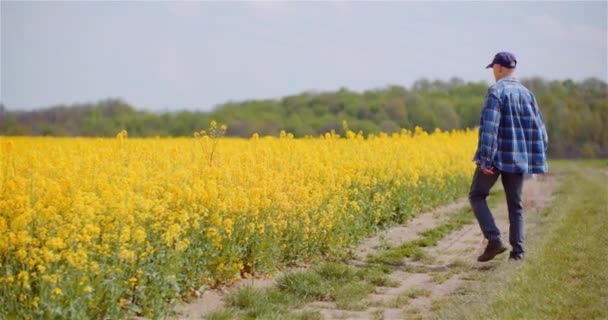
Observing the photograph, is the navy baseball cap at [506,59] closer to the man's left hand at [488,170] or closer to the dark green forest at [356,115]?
the man's left hand at [488,170]

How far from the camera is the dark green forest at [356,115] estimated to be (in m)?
15.2

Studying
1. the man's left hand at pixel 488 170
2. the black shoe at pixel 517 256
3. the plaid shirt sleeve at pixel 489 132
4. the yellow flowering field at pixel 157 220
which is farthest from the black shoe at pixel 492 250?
the yellow flowering field at pixel 157 220

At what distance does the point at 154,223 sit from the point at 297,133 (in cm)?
1208

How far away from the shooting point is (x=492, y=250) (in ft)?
29.0

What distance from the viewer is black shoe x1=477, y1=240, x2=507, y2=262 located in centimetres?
877

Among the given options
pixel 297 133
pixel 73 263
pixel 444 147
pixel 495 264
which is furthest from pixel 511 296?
pixel 444 147

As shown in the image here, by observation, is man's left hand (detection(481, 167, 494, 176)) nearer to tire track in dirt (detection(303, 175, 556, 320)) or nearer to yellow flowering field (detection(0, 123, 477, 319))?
tire track in dirt (detection(303, 175, 556, 320))

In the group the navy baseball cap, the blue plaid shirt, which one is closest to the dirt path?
the blue plaid shirt

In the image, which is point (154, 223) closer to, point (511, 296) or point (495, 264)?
point (511, 296)

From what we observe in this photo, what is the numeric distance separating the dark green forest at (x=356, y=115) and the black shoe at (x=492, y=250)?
7127 millimetres

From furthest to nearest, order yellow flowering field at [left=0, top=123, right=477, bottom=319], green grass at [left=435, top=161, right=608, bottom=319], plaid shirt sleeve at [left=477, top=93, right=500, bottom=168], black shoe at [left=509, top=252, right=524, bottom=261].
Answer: black shoe at [left=509, top=252, right=524, bottom=261]
plaid shirt sleeve at [left=477, top=93, right=500, bottom=168]
green grass at [left=435, top=161, right=608, bottom=319]
yellow flowering field at [left=0, top=123, right=477, bottom=319]

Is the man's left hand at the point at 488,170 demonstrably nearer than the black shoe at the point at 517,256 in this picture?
Yes

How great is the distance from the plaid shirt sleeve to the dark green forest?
700cm

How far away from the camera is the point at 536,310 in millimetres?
6406
